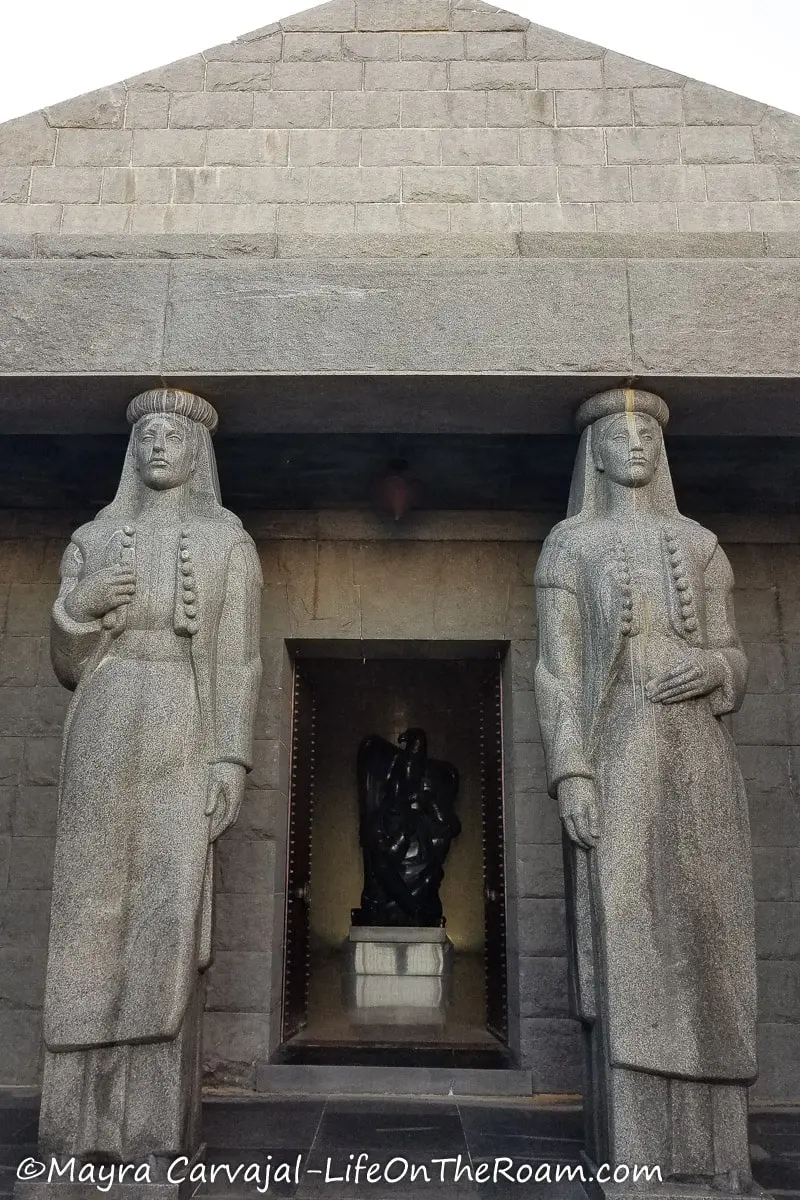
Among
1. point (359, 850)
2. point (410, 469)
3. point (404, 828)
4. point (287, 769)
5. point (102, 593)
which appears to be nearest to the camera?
point (102, 593)

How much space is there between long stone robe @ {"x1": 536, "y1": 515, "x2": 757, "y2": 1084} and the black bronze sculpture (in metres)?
3.57

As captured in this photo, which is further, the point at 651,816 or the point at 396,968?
the point at 396,968

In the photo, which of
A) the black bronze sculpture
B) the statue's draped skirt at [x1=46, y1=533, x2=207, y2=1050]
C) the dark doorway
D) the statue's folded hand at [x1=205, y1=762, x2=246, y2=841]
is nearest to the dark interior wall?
the dark doorway

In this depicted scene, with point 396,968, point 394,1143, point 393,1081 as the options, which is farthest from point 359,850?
point 394,1143

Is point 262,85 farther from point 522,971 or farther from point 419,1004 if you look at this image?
point 419,1004

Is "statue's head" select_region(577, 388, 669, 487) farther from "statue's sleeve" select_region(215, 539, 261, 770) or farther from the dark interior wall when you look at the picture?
"statue's sleeve" select_region(215, 539, 261, 770)

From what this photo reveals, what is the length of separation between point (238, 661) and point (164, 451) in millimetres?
956

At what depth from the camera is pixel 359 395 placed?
398cm

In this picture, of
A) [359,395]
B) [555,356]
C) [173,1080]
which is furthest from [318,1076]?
[555,356]

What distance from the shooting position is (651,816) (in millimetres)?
3357

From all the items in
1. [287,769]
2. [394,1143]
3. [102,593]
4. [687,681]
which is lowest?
[394,1143]

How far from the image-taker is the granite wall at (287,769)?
4758mm

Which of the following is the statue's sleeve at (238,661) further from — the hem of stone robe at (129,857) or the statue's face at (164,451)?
the statue's face at (164,451)

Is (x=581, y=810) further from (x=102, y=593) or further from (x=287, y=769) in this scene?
(x=287, y=769)
